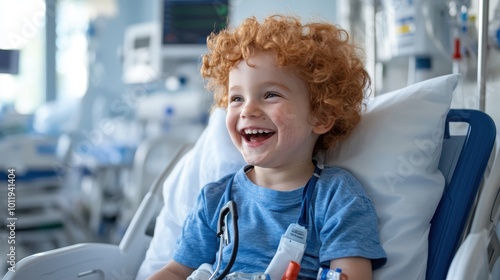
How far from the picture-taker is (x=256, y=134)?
117cm

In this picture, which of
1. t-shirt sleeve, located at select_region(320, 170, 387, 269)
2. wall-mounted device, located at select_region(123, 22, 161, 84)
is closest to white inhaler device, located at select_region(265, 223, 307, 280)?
t-shirt sleeve, located at select_region(320, 170, 387, 269)

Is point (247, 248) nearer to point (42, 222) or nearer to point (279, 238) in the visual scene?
point (279, 238)

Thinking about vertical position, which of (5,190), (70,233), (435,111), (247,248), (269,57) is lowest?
(70,233)

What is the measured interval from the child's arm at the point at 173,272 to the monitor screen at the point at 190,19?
246 cm

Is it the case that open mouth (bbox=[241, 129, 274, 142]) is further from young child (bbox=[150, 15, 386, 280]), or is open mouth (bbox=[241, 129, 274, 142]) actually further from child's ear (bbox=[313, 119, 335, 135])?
child's ear (bbox=[313, 119, 335, 135])

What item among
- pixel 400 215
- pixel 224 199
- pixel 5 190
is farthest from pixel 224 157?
pixel 5 190

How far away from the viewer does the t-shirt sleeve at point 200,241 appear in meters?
1.23

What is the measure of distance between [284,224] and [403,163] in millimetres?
296

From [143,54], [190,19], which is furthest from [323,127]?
[143,54]

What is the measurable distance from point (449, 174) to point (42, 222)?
285 cm

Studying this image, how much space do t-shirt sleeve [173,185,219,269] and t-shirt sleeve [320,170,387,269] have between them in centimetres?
27

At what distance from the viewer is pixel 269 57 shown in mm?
1140

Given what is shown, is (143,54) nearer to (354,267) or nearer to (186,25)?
(186,25)

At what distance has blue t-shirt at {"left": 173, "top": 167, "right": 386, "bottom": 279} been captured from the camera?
1052mm
